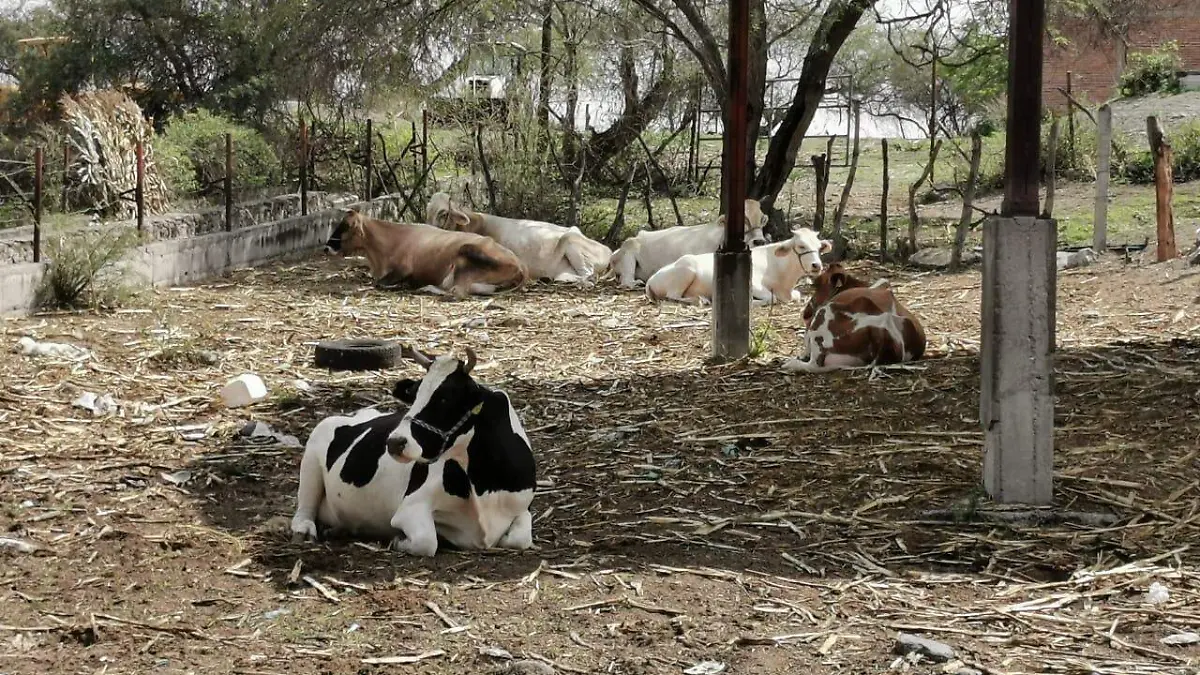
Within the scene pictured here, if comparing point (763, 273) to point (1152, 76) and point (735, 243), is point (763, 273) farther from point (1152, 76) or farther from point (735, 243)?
point (1152, 76)

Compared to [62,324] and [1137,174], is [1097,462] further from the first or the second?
[1137,174]

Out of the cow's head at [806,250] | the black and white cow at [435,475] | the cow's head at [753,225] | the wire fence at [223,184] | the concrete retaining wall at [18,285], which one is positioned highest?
the wire fence at [223,184]

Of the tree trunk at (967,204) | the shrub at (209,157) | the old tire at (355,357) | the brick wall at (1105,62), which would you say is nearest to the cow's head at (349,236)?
the shrub at (209,157)

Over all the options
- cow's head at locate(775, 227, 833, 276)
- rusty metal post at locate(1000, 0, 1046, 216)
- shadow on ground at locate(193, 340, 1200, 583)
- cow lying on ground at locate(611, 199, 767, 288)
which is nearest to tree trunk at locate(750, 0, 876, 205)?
cow lying on ground at locate(611, 199, 767, 288)

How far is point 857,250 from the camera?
17562 millimetres

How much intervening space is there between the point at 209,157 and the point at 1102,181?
1101cm

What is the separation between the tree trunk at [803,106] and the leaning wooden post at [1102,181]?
3.14 metres

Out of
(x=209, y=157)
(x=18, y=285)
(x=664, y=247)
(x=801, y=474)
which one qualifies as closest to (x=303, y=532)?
(x=801, y=474)

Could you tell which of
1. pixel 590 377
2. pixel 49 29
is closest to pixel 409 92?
pixel 590 377

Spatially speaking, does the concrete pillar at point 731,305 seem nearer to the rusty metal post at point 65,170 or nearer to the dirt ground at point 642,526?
the dirt ground at point 642,526

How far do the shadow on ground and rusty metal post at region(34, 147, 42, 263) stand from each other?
3.92 m

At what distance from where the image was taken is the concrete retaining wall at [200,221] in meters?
13.0

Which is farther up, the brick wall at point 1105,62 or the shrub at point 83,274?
the brick wall at point 1105,62

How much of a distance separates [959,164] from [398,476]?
2123cm
